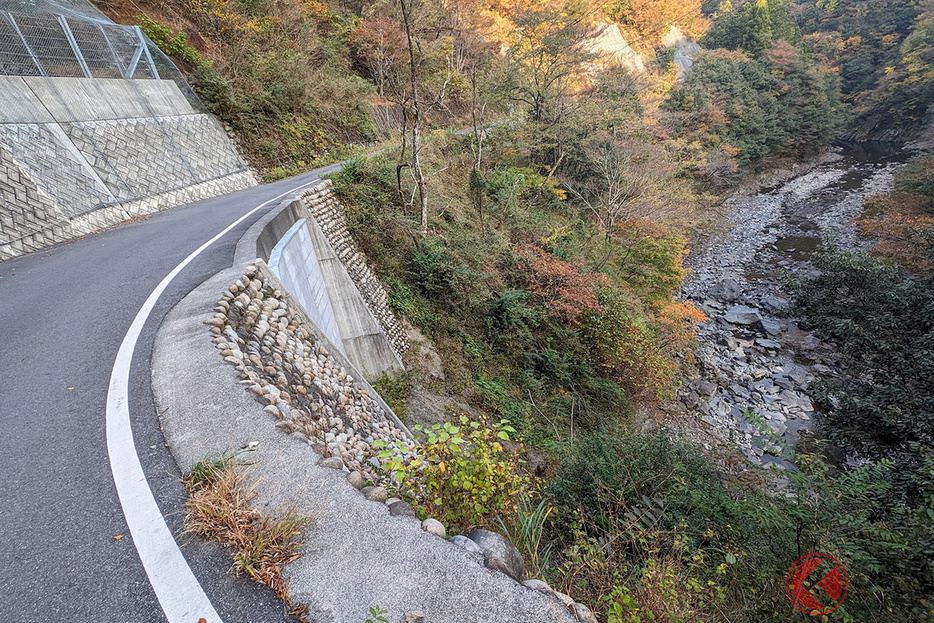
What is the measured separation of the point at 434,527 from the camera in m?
2.69

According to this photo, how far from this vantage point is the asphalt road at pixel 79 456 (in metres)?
2.12

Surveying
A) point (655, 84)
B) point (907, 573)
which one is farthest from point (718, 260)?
point (907, 573)

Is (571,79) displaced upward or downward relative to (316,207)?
upward

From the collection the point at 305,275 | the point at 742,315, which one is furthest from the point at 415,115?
the point at 742,315

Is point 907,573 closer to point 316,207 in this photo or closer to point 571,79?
point 316,207

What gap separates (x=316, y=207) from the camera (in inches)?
385

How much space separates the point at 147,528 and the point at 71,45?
1404cm

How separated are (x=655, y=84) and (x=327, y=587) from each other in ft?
101

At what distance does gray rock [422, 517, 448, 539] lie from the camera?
267 cm

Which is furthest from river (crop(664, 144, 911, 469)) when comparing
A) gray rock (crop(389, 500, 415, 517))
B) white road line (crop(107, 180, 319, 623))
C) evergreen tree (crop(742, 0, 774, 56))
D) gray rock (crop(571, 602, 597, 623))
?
evergreen tree (crop(742, 0, 774, 56))

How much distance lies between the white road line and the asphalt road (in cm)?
4

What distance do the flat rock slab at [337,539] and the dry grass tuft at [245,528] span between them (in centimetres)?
7

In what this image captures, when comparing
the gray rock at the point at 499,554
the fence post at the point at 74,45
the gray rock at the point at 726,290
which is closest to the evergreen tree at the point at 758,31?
the gray rock at the point at 726,290

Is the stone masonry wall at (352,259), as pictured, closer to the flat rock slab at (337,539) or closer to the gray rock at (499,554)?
the flat rock slab at (337,539)
